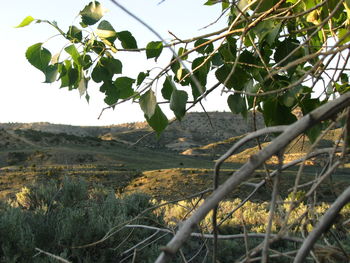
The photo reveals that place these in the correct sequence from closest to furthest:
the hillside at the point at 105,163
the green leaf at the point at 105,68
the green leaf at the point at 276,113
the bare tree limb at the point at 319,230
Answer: the bare tree limb at the point at 319,230 < the green leaf at the point at 276,113 < the green leaf at the point at 105,68 < the hillside at the point at 105,163

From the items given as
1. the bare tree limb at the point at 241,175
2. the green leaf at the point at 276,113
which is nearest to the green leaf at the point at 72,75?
the green leaf at the point at 276,113

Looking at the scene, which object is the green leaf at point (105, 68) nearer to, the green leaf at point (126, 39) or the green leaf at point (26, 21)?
the green leaf at point (126, 39)

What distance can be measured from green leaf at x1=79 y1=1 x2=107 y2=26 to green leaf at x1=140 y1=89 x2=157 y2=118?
30 centimetres

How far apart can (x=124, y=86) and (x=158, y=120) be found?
0.80 ft

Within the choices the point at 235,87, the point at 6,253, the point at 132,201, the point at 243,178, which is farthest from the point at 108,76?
the point at 132,201

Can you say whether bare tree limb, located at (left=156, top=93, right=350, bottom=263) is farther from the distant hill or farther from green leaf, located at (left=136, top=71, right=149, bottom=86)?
the distant hill

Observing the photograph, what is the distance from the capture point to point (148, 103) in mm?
1400

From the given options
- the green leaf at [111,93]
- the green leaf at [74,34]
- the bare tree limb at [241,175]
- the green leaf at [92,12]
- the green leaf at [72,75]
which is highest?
the green leaf at [92,12]

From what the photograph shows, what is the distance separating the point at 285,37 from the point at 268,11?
A: 31 cm

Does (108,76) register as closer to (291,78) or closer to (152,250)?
(291,78)

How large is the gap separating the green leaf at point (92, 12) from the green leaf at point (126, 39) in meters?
0.19

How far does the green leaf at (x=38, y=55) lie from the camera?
161cm

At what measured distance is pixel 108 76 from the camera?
5.70 feet

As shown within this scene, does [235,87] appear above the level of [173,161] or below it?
above
